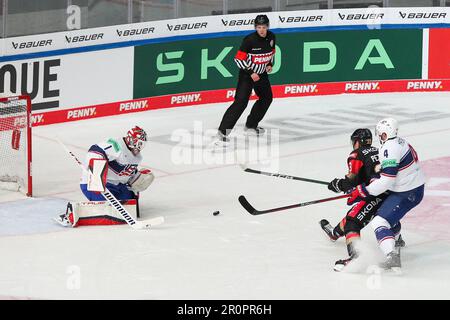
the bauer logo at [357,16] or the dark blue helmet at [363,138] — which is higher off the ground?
the bauer logo at [357,16]

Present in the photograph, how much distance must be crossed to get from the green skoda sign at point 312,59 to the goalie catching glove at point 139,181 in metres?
Result: 5.25

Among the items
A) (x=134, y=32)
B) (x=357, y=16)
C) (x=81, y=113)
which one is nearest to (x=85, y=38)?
(x=134, y=32)

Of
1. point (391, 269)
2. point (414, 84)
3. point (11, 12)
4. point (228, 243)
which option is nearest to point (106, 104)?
point (11, 12)

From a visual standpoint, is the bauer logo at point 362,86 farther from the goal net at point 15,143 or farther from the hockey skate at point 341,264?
the hockey skate at point 341,264

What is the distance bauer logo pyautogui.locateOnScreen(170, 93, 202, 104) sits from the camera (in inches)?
661

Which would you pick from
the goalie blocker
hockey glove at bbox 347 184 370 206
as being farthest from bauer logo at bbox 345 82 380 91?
hockey glove at bbox 347 184 370 206

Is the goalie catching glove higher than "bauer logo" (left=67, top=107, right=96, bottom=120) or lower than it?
lower

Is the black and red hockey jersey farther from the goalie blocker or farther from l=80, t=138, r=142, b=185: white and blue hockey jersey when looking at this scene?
the goalie blocker

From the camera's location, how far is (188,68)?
16781 millimetres

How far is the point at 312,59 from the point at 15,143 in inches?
244

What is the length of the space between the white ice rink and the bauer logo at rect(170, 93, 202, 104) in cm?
80

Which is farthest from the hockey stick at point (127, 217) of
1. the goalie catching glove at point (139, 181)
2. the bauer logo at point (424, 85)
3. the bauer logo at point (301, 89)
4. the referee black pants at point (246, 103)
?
the bauer logo at point (424, 85)

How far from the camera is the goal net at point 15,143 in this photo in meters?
12.3

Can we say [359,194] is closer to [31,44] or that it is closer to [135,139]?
[135,139]
